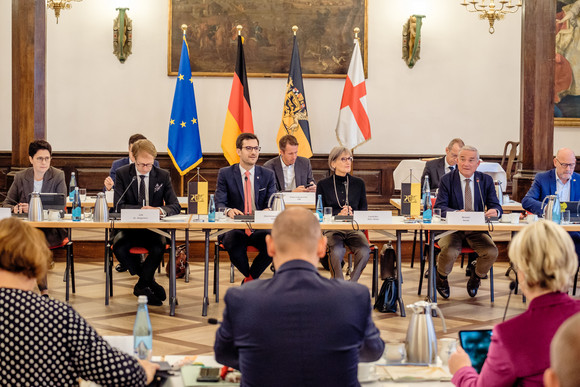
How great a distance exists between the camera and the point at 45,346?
208 centimetres

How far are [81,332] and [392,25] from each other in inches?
373

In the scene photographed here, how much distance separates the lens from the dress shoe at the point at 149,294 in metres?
6.03

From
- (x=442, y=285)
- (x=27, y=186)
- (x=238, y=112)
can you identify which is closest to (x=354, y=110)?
(x=238, y=112)

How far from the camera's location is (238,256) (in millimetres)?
6020

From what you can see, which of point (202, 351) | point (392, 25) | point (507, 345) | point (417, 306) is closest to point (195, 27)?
point (392, 25)

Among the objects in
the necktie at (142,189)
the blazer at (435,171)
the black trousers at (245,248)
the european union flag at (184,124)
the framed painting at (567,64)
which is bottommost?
the black trousers at (245,248)


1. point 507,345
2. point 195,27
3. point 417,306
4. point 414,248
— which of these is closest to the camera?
point 507,345

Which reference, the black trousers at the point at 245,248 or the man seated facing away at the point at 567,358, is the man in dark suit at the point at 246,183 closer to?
the black trousers at the point at 245,248

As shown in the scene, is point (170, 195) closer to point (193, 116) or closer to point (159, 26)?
point (193, 116)

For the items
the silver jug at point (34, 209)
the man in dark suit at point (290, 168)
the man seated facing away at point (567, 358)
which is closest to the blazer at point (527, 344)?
the man seated facing away at point (567, 358)

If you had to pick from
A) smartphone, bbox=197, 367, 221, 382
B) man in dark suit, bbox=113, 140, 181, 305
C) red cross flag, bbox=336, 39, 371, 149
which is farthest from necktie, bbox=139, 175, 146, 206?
red cross flag, bbox=336, 39, 371, 149

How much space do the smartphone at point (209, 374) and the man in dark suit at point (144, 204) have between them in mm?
3561

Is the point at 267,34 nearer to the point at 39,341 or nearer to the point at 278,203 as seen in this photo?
the point at 278,203

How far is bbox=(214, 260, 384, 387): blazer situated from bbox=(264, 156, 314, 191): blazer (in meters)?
5.55
